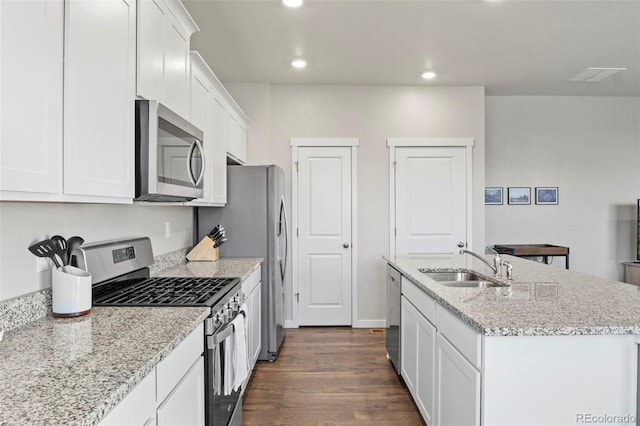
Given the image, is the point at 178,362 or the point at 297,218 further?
the point at 297,218

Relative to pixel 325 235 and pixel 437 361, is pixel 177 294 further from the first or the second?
pixel 325 235

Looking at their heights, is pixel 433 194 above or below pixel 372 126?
below

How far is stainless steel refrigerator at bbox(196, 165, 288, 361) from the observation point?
3.60 meters

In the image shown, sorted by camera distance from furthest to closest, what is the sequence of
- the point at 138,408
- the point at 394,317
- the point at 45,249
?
the point at 394,317 → the point at 45,249 → the point at 138,408

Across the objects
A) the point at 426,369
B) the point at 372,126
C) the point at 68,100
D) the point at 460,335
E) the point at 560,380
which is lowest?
the point at 426,369

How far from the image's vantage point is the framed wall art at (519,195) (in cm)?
523

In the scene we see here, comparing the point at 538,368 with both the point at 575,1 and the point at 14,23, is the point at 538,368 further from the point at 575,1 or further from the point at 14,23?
the point at 575,1

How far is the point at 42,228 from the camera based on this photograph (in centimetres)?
168

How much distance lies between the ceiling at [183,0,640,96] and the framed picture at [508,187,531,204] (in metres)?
1.27

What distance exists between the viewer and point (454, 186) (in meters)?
4.77

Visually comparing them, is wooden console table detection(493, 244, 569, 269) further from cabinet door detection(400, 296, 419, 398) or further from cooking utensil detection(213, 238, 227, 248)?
cooking utensil detection(213, 238, 227, 248)

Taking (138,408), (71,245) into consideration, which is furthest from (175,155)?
(138,408)

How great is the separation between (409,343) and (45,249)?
7.00 ft

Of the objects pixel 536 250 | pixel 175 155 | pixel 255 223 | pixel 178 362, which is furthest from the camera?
pixel 536 250
